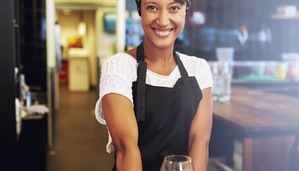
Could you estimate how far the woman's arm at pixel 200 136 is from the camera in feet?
4.22

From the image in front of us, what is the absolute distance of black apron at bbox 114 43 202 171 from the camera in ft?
4.23

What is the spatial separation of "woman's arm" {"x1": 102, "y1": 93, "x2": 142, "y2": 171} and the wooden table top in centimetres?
97

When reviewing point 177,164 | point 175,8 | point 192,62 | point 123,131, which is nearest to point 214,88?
point 192,62

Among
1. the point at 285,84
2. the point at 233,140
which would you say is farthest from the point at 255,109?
the point at 285,84

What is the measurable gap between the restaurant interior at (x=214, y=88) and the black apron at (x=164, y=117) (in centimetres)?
34

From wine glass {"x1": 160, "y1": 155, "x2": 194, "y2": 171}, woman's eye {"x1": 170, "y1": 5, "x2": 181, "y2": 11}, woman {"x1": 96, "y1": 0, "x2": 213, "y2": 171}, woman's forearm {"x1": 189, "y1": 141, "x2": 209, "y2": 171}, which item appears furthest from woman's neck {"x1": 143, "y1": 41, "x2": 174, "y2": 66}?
wine glass {"x1": 160, "y1": 155, "x2": 194, "y2": 171}

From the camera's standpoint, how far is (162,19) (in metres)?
1.28

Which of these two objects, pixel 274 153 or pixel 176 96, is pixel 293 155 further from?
pixel 274 153

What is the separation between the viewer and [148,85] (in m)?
1.30

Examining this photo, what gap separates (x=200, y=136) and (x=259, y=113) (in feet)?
3.76

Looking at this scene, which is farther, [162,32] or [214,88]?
[214,88]

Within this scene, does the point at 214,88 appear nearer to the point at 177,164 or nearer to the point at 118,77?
the point at 118,77

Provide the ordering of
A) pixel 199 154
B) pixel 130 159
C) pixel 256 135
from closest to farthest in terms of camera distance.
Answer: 1. pixel 130 159
2. pixel 199 154
3. pixel 256 135

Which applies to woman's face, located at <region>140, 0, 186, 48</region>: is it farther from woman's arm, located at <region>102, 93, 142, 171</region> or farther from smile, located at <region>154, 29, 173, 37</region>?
woman's arm, located at <region>102, 93, 142, 171</region>
